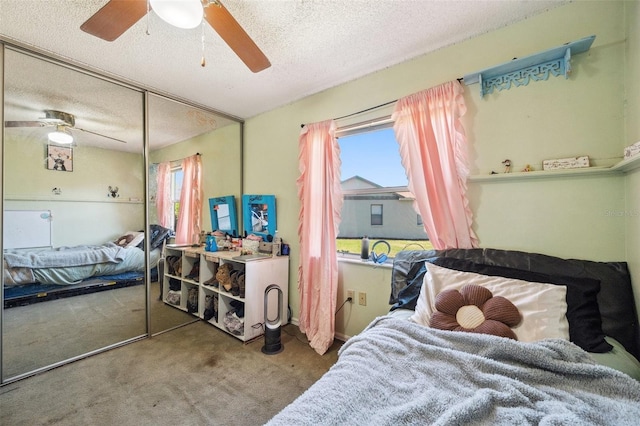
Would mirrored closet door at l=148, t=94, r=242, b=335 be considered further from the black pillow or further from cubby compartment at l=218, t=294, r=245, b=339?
the black pillow

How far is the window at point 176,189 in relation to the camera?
2.73 metres

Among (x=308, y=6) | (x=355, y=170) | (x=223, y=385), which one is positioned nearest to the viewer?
(x=308, y=6)

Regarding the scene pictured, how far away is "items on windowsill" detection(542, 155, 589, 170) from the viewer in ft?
4.43

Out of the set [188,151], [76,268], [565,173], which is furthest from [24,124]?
[565,173]

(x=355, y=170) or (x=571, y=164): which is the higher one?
(x=355, y=170)

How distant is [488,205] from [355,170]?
1.16 metres

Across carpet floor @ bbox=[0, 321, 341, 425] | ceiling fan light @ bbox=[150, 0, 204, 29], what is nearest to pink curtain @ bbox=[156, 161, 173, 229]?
carpet floor @ bbox=[0, 321, 341, 425]

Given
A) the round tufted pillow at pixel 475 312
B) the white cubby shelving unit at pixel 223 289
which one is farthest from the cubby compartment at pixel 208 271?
the round tufted pillow at pixel 475 312

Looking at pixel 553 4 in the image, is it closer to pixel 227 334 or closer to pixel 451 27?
pixel 451 27

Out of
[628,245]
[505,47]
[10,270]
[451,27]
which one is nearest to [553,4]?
[505,47]

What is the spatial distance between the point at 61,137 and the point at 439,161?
294 cm

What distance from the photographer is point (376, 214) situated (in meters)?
2.32

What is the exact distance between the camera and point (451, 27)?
1.65m

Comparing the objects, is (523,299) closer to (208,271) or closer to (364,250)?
(364,250)
